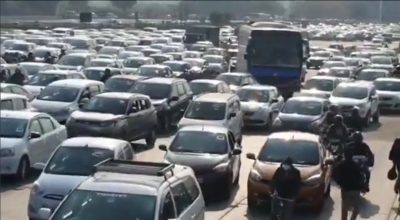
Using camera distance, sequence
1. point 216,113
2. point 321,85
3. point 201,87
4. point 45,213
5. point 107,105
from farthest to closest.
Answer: point 321,85, point 201,87, point 216,113, point 107,105, point 45,213

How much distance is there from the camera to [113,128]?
817 inches

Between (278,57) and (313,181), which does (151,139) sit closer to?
(313,181)

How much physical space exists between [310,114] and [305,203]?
33.6 ft

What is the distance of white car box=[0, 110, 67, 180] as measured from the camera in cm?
1617

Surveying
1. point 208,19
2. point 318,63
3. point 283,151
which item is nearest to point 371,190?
point 283,151

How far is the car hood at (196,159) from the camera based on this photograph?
15.5m

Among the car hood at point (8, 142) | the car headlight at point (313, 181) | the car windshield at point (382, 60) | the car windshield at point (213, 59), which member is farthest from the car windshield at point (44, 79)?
the car windshield at point (382, 60)

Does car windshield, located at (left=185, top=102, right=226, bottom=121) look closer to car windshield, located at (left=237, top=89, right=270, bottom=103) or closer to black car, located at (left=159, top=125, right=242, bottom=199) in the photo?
car windshield, located at (left=237, top=89, right=270, bottom=103)

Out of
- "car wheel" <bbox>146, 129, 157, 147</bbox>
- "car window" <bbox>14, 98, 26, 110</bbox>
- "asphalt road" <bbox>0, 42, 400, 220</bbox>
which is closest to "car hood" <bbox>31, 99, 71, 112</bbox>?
"car window" <bbox>14, 98, 26, 110</bbox>

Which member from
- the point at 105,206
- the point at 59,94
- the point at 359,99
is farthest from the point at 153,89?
the point at 105,206

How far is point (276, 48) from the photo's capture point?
34.5 meters

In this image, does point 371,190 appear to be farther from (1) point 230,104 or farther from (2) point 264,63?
(2) point 264,63

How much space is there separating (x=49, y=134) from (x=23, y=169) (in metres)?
1.57

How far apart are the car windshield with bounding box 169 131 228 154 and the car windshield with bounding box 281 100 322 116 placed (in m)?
8.40
